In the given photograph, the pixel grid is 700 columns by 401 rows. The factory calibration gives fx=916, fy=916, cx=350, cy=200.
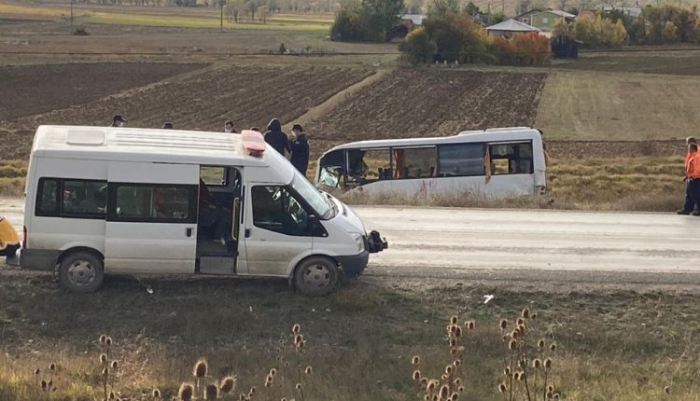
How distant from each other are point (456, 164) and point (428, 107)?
30.0 meters

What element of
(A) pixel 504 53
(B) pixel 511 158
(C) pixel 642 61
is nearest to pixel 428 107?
(B) pixel 511 158

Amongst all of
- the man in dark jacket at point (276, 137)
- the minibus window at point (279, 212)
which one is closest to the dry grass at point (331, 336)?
the minibus window at point (279, 212)

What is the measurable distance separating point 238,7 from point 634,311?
188482 mm

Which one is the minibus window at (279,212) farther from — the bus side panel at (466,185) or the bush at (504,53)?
the bush at (504,53)

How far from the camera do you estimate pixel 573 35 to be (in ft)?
331

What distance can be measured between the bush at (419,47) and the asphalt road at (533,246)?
64.6 metres

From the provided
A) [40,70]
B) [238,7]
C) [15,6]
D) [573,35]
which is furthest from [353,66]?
[15,6]

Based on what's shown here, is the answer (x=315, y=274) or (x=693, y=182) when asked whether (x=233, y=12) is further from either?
(x=315, y=274)

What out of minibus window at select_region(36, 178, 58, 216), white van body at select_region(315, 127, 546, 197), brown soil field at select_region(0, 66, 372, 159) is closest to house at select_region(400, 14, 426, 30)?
brown soil field at select_region(0, 66, 372, 159)

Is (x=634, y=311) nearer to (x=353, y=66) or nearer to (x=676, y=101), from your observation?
(x=676, y=101)

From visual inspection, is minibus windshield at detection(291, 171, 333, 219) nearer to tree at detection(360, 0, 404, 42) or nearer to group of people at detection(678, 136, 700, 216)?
group of people at detection(678, 136, 700, 216)

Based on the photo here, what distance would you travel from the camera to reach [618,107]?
55.3 m

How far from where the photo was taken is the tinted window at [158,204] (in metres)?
11.1

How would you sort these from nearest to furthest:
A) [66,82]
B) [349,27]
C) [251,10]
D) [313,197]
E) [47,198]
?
[47,198] → [313,197] → [66,82] → [349,27] → [251,10]
